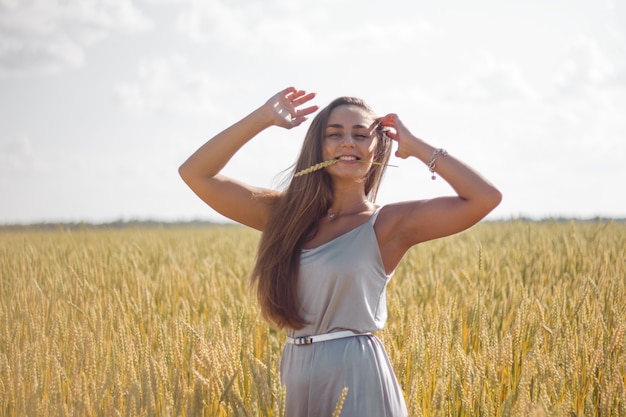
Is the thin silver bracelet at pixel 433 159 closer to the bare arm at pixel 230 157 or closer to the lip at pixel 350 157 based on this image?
the lip at pixel 350 157

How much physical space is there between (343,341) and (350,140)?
0.64 meters

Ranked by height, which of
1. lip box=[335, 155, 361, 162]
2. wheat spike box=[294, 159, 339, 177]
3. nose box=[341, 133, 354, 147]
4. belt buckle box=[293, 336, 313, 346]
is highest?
nose box=[341, 133, 354, 147]

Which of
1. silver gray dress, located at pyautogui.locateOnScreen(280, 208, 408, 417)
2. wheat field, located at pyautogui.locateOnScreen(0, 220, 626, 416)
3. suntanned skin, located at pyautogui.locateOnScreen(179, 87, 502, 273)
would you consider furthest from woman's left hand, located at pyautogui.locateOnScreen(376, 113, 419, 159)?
wheat field, located at pyautogui.locateOnScreen(0, 220, 626, 416)

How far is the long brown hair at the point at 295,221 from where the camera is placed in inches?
84.8

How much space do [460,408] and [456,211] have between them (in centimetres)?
69

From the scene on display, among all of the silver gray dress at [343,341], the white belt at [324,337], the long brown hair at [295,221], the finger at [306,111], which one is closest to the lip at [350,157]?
the long brown hair at [295,221]

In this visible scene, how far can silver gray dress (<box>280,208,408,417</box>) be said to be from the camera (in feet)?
6.55

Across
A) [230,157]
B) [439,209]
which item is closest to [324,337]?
[439,209]

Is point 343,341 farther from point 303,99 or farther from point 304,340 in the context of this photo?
point 303,99

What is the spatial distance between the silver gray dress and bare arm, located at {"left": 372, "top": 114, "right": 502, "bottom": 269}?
0.26 ft

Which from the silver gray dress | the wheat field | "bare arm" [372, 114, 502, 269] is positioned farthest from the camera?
"bare arm" [372, 114, 502, 269]

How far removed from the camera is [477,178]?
2152mm

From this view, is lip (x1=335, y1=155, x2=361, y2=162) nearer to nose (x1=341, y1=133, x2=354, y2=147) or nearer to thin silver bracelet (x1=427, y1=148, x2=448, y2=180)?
nose (x1=341, y1=133, x2=354, y2=147)

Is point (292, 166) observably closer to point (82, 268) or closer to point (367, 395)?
point (367, 395)
